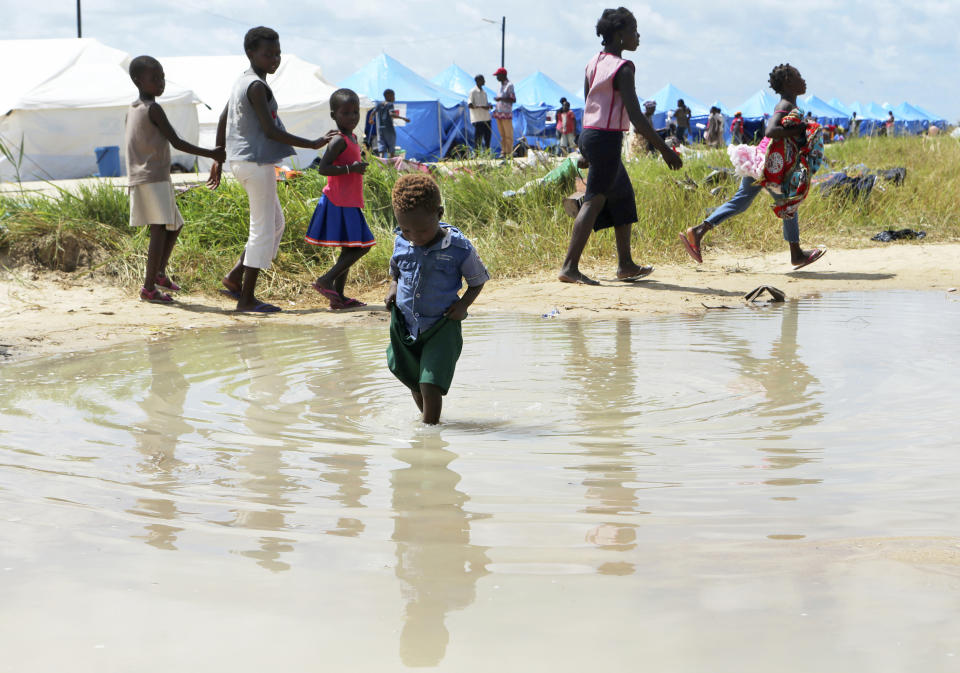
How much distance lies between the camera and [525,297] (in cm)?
738

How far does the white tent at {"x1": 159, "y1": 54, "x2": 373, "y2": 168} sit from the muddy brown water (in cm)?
1832

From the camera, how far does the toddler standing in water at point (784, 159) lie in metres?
7.65

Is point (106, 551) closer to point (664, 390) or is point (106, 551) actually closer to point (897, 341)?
point (664, 390)

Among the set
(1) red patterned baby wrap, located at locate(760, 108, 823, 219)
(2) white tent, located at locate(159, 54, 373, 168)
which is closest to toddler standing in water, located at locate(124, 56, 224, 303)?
(1) red patterned baby wrap, located at locate(760, 108, 823, 219)

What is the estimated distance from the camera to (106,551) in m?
2.46

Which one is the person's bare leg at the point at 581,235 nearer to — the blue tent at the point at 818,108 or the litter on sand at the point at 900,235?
the litter on sand at the point at 900,235

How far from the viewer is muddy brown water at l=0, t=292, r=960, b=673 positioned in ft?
6.43

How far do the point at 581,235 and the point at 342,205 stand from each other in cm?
180

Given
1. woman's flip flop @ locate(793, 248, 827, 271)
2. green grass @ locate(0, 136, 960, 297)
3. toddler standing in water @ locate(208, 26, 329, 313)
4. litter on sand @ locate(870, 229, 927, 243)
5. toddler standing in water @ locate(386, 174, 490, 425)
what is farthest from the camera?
litter on sand @ locate(870, 229, 927, 243)

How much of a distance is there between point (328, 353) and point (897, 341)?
3108mm

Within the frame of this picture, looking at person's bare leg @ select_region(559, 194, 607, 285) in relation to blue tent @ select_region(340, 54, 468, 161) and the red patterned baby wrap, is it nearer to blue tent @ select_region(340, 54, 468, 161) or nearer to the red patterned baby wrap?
the red patterned baby wrap

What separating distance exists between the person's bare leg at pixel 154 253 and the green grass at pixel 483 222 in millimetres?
645

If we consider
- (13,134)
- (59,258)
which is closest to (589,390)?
(59,258)

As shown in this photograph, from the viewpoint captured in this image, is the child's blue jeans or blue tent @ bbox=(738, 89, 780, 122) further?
blue tent @ bbox=(738, 89, 780, 122)
